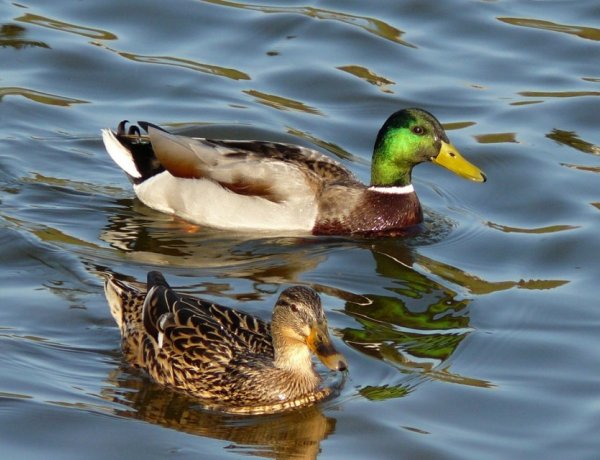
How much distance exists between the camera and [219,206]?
11.9 metres

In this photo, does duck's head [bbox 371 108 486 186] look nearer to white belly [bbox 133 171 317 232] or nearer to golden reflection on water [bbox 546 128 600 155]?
white belly [bbox 133 171 317 232]

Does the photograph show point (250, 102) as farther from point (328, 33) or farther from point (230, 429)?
point (230, 429)

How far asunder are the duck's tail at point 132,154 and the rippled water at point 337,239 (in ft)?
0.77

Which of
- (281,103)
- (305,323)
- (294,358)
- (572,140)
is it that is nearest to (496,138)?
(572,140)

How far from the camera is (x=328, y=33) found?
15.3m

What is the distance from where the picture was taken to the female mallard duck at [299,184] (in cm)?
1172

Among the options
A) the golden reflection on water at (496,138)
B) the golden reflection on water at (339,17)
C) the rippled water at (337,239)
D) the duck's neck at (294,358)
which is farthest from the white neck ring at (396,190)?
the duck's neck at (294,358)

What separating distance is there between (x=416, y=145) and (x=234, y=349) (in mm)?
3794

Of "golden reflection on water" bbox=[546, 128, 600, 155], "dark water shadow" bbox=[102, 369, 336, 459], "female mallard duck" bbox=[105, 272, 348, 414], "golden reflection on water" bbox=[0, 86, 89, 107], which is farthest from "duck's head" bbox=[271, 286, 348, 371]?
"golden reflection on water" bbox=[0, 86, 89, 107]

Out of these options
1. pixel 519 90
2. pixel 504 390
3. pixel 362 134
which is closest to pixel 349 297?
pixel 504 390

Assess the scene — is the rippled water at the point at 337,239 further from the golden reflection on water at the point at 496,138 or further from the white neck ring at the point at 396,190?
the white neck ring at the point at 396,190

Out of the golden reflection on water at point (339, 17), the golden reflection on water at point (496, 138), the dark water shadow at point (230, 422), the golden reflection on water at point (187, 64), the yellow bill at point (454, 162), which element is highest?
the golden reflection on water at point (339, 17)

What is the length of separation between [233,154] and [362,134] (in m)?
1.85

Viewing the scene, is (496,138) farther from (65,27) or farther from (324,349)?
(324,349)
